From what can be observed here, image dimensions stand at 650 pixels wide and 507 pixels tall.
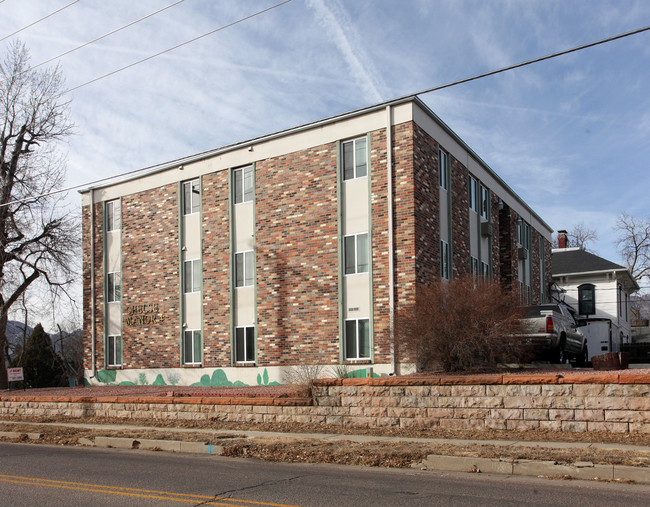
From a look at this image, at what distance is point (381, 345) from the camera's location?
21000 millimetres

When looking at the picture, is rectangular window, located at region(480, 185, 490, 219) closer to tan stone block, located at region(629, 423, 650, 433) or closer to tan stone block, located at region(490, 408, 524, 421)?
tan stone block, located at region(490, 408, 524, 421)

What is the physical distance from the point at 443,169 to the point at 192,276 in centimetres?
1071

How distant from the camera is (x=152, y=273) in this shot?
28.0 metres

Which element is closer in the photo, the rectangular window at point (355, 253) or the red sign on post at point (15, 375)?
the rectangular window at point (355, 253)

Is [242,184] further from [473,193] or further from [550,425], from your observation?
[550,425]

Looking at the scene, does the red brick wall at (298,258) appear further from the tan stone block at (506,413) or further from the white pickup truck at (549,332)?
the tan stone block at (506,413)

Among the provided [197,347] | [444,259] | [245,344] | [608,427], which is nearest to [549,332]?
[608,427]

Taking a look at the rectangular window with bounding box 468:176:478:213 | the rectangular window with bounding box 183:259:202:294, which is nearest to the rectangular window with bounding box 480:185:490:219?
the rectangular window with bounding box 468:176:478:213

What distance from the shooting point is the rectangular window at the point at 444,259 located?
23.2 metres

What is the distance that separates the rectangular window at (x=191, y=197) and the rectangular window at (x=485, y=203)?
1181 centimetres

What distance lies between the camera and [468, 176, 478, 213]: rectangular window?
87.7 feet

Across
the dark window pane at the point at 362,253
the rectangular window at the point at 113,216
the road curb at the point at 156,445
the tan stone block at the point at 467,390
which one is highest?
the rectangular window at the point at 113,216

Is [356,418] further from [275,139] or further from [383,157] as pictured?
[275,139]

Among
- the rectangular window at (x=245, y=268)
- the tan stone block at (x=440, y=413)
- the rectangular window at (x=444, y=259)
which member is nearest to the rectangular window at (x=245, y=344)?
the rectangular window at (x=245, y=268)
